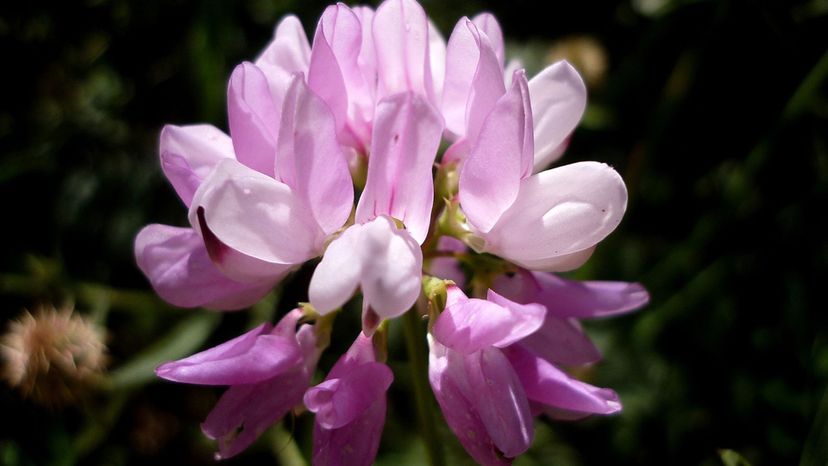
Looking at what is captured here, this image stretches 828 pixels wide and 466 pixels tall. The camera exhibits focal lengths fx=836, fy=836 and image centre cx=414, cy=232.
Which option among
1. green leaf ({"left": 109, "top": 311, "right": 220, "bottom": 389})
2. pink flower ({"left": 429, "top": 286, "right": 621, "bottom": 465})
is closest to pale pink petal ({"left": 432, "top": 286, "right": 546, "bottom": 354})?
pink flower ({"left": 429, "top": 286, "right": 621, "bottom": 465})

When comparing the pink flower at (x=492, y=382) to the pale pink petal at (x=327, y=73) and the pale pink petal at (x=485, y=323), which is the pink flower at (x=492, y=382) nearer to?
the pale pink petal at (x=485, y=323)

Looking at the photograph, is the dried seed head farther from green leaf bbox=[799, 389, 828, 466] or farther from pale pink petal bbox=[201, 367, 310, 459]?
green leaf bbox=[799, 389, 828, 466]

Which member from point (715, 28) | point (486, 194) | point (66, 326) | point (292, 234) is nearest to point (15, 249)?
point (66, 326)

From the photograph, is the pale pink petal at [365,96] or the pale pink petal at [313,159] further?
the pale pink petal at [365,96]

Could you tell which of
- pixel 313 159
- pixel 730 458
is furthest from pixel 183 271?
pixel 730 458

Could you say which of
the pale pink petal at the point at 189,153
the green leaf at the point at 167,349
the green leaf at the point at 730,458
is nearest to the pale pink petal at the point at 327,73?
the pale pink petal at the point at 189,153

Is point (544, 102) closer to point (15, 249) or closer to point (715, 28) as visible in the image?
point (715, 28)
